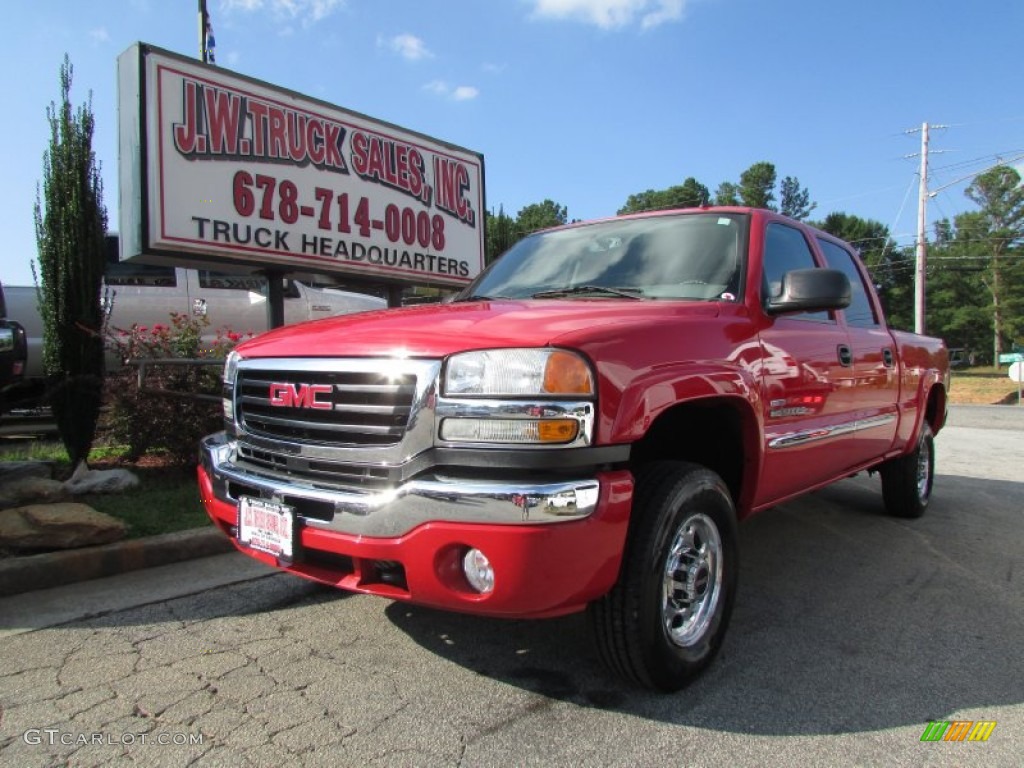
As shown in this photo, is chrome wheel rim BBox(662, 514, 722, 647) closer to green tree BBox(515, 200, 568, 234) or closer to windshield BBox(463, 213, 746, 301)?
windshield BBox(463, 213, 746, 301)

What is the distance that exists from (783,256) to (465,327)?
2.05m

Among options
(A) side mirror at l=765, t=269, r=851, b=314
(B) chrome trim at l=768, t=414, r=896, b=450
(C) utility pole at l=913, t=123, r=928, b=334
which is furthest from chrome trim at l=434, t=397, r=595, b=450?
(C) utility pole at l=913, t=123, r=928, b=334

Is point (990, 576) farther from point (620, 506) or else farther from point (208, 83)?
point (208, 83)

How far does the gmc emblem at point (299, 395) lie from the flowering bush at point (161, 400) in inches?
116

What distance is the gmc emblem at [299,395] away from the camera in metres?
2.53

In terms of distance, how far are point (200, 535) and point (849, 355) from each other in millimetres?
3759

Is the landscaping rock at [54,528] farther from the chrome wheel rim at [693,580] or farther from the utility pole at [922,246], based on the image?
the utility pole at [922,246]

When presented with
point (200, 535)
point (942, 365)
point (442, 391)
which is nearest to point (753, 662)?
point (442, 391)

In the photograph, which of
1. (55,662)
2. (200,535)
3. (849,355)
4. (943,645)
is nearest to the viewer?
(55,662)

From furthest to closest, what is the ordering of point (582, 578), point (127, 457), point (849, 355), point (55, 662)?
point (127, 457)
point (849, 355)
point (55, 662)
point (582, 578)

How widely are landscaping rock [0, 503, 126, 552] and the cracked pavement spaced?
0.30m

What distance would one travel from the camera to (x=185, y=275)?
9102mm

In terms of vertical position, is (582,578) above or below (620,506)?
below

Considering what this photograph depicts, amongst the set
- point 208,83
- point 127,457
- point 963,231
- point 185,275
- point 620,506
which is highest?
point 963,231
